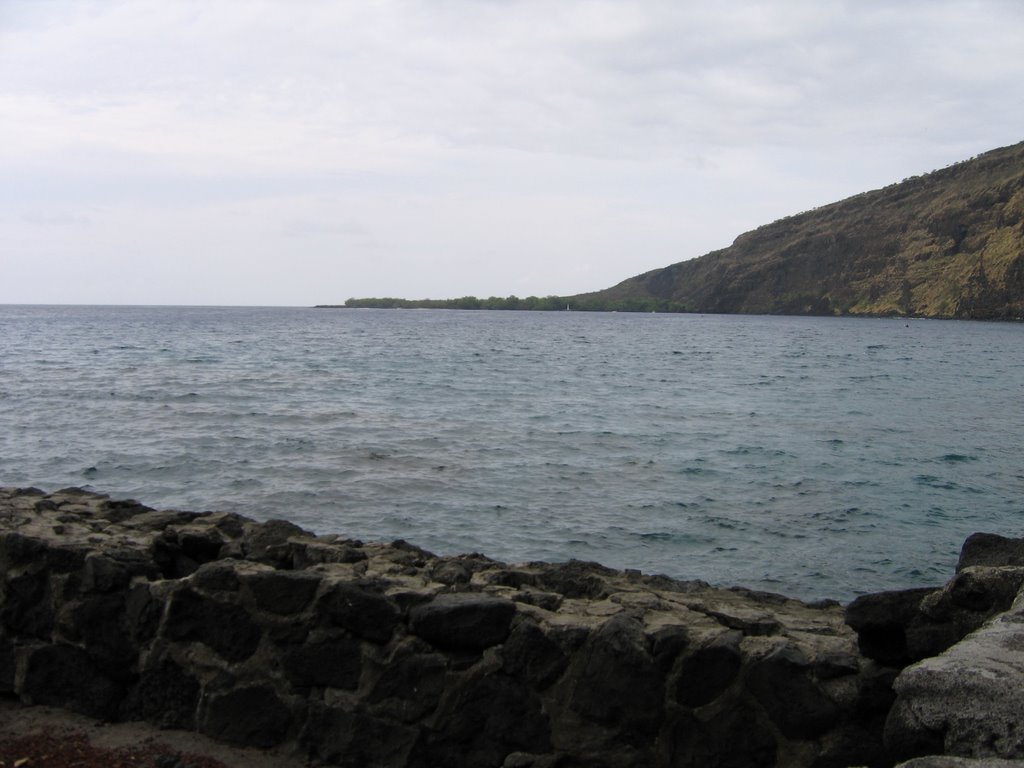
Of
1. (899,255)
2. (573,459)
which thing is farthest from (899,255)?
(573,459)

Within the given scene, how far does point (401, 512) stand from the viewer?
15250 millimetres

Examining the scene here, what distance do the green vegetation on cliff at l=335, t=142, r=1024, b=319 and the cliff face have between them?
6.0 inches

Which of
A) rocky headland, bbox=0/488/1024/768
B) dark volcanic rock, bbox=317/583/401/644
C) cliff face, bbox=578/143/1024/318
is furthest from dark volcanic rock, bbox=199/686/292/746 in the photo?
cliff face, bbox=578/143/1024/318

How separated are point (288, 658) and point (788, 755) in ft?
9.15

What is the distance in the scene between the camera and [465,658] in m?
5.58

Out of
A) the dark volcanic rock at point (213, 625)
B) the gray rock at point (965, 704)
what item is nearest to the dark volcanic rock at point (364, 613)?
the dark volcanic rock at point (213, 625)

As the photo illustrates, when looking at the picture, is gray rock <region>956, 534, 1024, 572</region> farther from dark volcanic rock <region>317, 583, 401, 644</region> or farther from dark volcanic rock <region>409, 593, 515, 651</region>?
dark volcanic rock <region>317, 583, 401, 644</region>

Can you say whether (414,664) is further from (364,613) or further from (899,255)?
(899,255)

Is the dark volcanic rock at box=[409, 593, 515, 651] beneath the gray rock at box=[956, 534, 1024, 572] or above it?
beneath

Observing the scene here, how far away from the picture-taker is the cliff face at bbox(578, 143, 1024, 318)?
456 feet

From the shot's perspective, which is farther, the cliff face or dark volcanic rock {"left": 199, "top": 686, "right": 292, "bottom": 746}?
the cliff face

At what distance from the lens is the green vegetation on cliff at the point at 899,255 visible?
139 m

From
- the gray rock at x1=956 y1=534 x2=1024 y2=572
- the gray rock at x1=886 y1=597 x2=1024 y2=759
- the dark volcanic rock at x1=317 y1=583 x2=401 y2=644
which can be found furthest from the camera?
the gray rock at x1=956 y1=534 x2=1024 y2=572

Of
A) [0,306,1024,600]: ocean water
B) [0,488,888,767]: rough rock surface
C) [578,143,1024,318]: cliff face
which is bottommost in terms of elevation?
[0,306,1024,600]: ocean water
